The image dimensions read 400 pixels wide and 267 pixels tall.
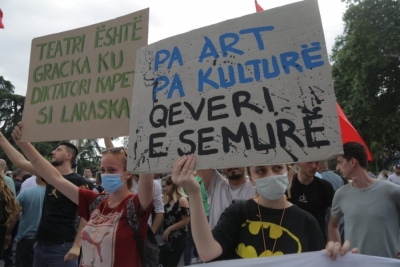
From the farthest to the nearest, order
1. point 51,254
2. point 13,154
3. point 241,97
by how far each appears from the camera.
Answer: point 51,254 < point 13,154 < point 241,97

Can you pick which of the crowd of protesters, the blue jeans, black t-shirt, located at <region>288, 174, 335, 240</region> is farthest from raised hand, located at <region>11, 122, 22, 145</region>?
black t-shirt, located at <region>288, 174, 335, 240</region>

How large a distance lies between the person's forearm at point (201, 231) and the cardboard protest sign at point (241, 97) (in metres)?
0.19

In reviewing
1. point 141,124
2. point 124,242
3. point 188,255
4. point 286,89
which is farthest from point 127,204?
point 188,255

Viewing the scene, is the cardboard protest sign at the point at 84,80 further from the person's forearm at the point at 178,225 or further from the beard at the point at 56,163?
the person's forearm at the point at 178,225

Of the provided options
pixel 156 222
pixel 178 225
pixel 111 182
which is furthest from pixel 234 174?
pixel 178 225

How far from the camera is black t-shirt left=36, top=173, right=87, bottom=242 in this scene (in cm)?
381

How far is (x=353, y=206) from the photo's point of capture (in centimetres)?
333

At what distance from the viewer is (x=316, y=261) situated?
1894mm

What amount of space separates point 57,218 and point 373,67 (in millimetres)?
25014

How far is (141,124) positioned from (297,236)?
1042 mm

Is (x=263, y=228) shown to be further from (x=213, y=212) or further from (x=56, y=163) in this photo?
(x=56, y=163)

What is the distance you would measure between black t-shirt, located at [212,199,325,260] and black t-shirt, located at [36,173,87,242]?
230cm

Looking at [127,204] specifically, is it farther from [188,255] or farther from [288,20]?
[188,255]

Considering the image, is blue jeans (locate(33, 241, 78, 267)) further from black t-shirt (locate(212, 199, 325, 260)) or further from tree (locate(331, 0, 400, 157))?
tree (locate(331, 0, 400, 157))
